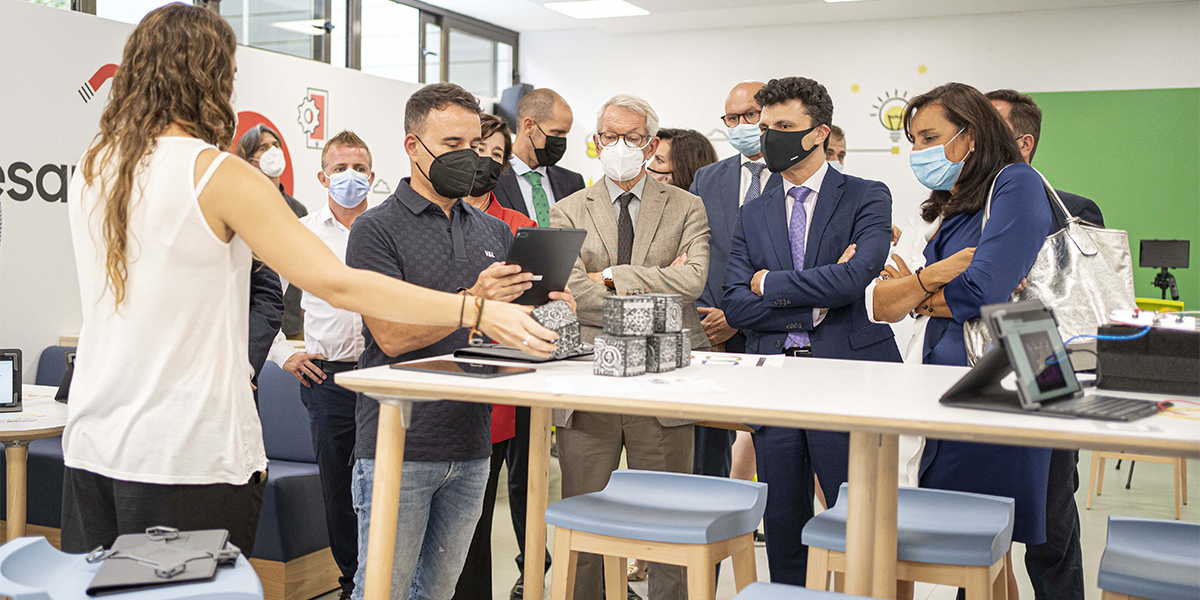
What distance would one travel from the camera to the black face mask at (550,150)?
13.9 ft

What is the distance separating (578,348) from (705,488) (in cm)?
47

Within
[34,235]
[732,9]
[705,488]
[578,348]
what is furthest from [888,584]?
[732,9]

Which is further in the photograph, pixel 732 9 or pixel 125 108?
pixel 732 9

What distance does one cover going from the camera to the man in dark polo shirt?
7.25 feet

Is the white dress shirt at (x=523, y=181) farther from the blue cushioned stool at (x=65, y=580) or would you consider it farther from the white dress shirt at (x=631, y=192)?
the blue cushioned stool at (x=65, y=580)

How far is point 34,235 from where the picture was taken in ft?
15.5

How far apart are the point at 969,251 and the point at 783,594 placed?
1.32 metres

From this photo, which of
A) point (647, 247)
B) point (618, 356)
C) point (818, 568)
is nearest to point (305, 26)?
point (647, 247)

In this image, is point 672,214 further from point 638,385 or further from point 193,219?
point 193,219

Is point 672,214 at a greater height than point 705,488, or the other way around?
point 672,214

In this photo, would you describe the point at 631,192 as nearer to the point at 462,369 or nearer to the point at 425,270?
the point at 425,270

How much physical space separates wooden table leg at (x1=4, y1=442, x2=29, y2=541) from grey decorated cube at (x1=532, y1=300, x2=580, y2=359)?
5.78ft

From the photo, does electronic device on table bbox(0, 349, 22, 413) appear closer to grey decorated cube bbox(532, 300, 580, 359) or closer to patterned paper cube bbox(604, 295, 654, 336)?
grey decorated cube bbox(532, 300, 580, 359)

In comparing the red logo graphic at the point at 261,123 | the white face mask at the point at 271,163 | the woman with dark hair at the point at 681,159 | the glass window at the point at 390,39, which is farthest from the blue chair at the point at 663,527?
the glass window at the point at 390,39
